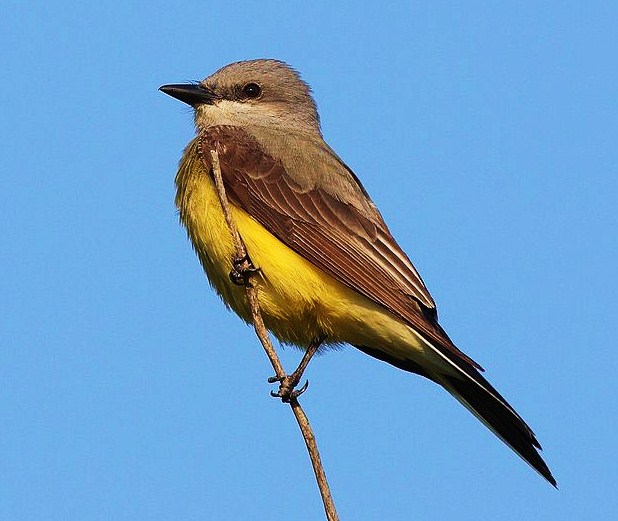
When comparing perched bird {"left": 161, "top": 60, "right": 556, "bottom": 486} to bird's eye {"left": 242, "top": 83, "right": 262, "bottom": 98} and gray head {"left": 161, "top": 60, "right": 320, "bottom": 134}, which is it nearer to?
gray head {"left": 161, "top": 60, "right": 320, "bottom": 134}

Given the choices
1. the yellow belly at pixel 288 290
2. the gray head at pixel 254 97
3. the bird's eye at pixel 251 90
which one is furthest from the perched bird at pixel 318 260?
the bird's eye at pixel 251 90

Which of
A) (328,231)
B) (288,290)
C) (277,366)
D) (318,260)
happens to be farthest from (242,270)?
(277,366)

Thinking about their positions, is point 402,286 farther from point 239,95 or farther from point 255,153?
point 239,95

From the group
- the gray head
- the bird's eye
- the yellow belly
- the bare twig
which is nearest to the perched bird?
the yellow belly

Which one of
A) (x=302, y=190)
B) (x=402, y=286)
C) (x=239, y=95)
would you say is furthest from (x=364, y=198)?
(x=239, y=95)

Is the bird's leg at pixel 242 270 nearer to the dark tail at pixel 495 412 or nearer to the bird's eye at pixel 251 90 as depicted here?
the dark tail at pixel 495 412

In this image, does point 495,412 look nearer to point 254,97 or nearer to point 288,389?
point 288,389

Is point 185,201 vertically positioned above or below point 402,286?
above
